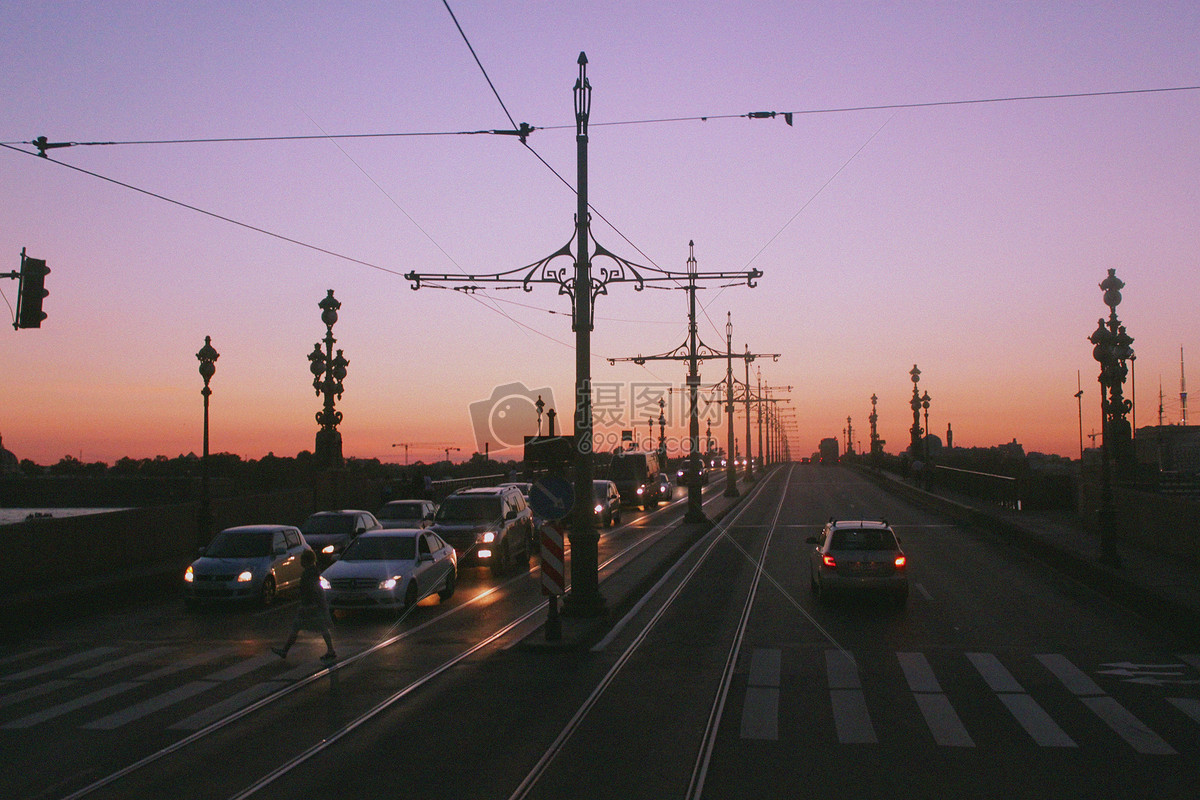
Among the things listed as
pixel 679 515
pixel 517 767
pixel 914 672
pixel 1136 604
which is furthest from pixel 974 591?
pixel 679 515

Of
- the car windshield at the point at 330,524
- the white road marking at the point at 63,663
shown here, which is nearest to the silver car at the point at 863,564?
the white road marking at the point at 63,663

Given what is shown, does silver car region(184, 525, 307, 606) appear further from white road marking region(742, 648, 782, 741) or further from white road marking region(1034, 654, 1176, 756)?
white road marking region(1034, 654, 1176, 756)

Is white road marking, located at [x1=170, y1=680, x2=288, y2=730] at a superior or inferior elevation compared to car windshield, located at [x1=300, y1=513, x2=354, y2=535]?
inferior

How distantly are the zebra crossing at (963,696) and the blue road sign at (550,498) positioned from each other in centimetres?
363

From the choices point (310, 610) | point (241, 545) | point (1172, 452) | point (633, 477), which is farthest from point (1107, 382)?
point (1172, 452)

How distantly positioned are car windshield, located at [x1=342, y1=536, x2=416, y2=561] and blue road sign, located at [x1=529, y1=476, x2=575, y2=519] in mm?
4869

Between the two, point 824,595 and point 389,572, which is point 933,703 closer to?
point 824,595

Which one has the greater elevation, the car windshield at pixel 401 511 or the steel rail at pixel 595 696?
the car windshield at pixel 401 511

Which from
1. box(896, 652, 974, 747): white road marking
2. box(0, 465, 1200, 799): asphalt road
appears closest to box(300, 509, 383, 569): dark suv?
box(0, 465, 1200, 799): asphalt road

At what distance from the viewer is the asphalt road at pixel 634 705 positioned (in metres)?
8.08

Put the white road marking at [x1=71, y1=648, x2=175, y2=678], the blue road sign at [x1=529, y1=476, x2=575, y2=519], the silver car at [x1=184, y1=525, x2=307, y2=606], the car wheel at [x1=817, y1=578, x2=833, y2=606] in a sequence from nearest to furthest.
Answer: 1. the white road marking at [x1=71, y1=648, x2=175, y2=678]
2. the blue road sign at [x1=529, y1=476, x2=575, y2=519]
3. the car wheel at [x1=817, y1=578, x2=833, y2=606]
4. the silver car at [x1=184, y1=525, x2=307, y2=606]

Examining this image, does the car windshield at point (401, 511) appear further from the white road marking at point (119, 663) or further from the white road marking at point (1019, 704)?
the white road marking at point (1019, 704)

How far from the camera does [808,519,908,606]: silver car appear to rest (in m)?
17.7

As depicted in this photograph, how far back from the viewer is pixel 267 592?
19328 millimetres
